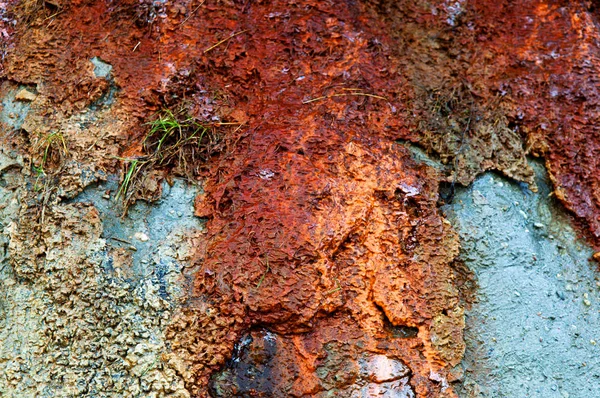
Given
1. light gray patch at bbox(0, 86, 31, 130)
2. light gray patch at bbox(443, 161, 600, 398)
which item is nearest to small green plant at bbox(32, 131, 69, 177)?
light gray patch at bbox(0, 86, 31, 130)

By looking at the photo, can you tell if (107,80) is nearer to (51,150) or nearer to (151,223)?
(51,150)

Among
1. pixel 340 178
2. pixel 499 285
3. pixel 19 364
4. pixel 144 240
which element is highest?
pixel 340 178

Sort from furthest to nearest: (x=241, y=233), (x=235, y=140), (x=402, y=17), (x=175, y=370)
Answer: (x=402, y=17) → (x=235, y=140) → (x=241, y=233) → (x=175, y=370)

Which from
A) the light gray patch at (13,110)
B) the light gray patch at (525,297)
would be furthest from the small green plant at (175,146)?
the light gray patch at (525,297)

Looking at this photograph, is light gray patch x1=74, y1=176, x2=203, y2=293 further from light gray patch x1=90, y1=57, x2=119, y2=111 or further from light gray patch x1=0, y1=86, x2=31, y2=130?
light gray patch x1=0, y1=86, x2=31, y2=130

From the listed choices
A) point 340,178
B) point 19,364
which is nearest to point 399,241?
point 340,178

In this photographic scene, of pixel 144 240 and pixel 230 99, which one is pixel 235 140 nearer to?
pixel 230 99

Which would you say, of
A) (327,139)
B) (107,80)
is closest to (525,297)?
(327,139)
